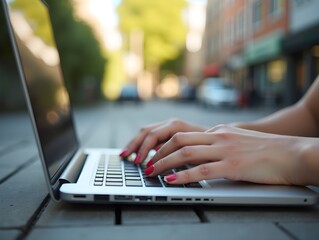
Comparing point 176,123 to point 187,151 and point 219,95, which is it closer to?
point 187,151

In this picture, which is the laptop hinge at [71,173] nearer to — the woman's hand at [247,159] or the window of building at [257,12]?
the woman's hand at [247,159]

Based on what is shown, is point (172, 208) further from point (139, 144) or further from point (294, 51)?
point (294, 51)

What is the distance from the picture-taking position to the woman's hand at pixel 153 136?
1214 mm

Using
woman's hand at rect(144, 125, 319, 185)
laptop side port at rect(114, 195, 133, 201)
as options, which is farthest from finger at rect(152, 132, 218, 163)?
laptop side port at rect(114, 195, 133, 201)

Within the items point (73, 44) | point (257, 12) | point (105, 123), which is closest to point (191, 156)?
point (257, 12)

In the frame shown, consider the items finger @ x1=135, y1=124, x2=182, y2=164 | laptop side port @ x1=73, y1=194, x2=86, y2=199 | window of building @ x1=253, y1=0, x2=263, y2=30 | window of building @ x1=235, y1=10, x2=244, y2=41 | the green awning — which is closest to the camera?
laptop side port @ x1=73, y1=194, x2=86, y2=199

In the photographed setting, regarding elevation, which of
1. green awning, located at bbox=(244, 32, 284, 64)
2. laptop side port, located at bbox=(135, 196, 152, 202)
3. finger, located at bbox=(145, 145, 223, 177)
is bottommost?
laptop side port, located at bbox=(135, 196, 152, 202)

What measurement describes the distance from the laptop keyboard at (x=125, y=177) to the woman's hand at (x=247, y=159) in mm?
30

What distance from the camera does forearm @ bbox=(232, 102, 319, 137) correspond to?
136 cm

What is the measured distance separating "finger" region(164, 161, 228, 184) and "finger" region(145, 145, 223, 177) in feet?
0.09

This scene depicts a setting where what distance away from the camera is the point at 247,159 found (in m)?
0.93

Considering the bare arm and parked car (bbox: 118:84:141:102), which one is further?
parked car (bbox: 118:84:141:102)

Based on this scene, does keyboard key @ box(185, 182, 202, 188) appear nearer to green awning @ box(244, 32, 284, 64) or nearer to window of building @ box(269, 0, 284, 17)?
window of building @ box(269, 0, 284, 17)

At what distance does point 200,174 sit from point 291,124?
62 cm
